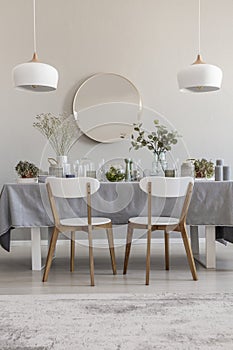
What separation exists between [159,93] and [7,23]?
1.76m

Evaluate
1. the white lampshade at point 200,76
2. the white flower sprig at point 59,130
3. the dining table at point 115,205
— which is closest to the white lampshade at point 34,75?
the dining table at point 115,205

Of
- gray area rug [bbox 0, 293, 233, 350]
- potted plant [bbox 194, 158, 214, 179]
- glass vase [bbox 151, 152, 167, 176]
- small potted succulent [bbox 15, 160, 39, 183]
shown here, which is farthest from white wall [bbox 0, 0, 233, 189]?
gray area rug [bbox 0, 293, 233, 350]

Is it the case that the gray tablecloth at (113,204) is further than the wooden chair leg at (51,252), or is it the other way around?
the gray tablecloth at (113,204)

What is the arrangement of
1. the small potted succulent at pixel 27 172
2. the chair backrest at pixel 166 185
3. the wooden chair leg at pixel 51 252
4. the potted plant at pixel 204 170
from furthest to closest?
the small potted succulent at pixel 27 172
the potted plant at pixel 204 170
the wooden chair leg at pixel 51 252
the chair backrest at pixel 166 185

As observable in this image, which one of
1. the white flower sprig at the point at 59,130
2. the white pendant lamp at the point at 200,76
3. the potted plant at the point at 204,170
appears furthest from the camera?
the white flower sprig at the point at 59,130

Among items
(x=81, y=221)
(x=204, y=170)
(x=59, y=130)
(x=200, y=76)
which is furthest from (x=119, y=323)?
(x=59, y=130)

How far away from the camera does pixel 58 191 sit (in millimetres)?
3455

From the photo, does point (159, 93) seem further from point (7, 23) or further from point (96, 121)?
point (7, 23)

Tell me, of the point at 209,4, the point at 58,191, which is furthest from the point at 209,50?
the point at 58,191

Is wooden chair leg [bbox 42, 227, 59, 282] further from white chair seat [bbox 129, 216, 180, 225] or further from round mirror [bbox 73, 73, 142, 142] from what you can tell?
round mirror [bbox 73, 73, 142, 142]

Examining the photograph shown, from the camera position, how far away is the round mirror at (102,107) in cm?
525

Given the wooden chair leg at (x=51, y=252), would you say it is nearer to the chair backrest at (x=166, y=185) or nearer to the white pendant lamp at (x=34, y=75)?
the chair backrest at (x=166, y=185)

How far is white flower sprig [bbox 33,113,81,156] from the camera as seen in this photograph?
523 centimetres

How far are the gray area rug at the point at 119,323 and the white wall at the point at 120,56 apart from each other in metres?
3.15
